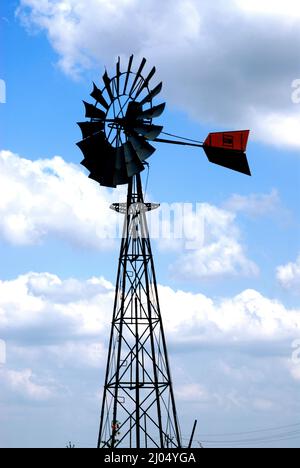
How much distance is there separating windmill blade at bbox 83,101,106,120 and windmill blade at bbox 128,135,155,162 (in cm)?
242

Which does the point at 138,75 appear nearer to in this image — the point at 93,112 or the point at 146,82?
the point at 146,82

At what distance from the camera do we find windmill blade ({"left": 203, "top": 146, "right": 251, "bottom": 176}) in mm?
43438

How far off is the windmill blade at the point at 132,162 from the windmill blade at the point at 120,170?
0.38m

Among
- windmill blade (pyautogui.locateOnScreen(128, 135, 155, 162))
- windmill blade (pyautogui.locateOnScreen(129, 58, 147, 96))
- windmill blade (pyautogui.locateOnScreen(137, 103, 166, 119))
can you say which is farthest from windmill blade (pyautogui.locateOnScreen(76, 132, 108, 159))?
windmill blade (pyautogui.locateOnScreen(129, 58, 147, 96))

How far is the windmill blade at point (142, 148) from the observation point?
42.7 m

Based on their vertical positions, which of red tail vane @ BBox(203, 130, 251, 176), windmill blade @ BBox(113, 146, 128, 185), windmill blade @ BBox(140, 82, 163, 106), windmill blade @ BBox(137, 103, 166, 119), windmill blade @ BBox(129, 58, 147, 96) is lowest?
windmill blade @ BBox(113, 146, 128, 185)

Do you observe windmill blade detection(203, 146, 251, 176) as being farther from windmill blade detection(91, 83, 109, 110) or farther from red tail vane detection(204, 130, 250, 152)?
windmill blade detection(91, 83, 109, 110)

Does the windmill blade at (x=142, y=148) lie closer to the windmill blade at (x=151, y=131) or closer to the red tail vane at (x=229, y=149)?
the windmill blade at (x=151, y=131)

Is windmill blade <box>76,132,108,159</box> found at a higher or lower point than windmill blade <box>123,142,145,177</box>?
higher

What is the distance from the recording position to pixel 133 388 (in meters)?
42.9

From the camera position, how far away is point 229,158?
43875 millimetres

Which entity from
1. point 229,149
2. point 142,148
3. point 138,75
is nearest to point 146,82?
point 138,75
